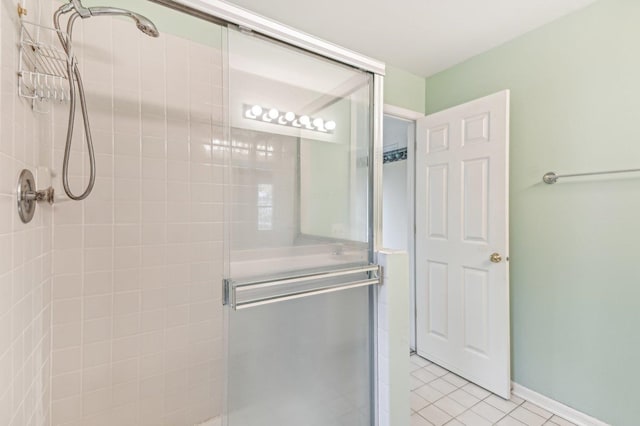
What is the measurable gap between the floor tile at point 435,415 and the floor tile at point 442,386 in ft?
0.71

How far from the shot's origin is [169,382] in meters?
1.56

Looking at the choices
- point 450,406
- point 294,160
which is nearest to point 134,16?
point 294,160

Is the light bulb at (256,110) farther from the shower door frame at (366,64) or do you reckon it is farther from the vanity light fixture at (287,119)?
the shower door frame at (366,64)

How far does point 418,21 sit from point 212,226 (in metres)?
1.83

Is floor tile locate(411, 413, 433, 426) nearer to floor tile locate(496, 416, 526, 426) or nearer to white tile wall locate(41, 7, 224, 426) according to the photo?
floor tile locate(496, 416, 526, 426)

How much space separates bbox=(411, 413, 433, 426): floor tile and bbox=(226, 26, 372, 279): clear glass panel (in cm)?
108

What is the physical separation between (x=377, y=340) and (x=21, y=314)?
1.41 metres

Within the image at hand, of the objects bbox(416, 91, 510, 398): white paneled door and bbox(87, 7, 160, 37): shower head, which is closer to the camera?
bbox(87, 7, 160, 37): shower head

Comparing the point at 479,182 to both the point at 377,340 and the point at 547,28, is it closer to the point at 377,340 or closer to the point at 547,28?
the point at 547,28

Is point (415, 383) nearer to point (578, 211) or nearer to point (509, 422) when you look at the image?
point (509, 422)

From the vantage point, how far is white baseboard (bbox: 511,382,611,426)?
1.66 metres

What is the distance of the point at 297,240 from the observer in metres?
1.29

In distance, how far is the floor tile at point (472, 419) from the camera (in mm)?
1699

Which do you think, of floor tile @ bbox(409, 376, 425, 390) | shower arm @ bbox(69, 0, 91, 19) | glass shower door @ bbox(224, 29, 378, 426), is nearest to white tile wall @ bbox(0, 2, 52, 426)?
shower arm @ bbox(69, 0, 91, 19)
